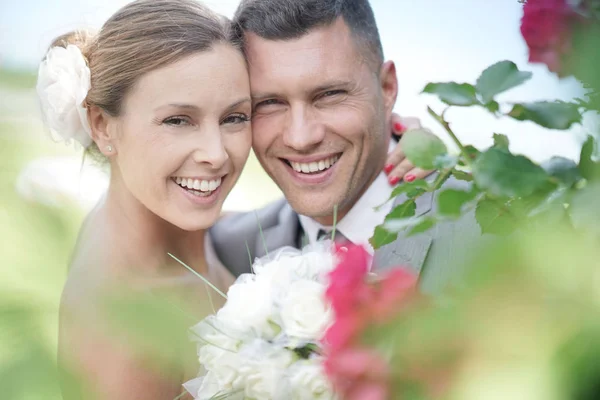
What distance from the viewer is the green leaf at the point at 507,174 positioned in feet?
2.58

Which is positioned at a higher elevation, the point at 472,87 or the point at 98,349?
the point at 472,87

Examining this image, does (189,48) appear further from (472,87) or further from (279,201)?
(472,87)

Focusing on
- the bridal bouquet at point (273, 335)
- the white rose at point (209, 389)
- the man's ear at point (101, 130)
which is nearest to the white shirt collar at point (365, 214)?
the man's ear at point (101, 130)

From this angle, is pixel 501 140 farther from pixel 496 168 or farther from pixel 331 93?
pixel 331 93

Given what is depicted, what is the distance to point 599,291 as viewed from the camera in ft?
1.44

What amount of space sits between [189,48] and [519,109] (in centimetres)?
207

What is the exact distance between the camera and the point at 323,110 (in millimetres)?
3289

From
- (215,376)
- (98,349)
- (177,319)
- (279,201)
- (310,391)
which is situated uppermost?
Result: (177,319)

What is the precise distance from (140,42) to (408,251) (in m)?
1.40

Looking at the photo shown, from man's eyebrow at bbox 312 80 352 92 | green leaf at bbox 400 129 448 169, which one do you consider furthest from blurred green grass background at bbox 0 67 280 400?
man's eyebrow at bbox 312 80 352 92

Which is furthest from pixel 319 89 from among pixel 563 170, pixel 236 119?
pixel 563 170

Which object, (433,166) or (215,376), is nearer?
(433,166)

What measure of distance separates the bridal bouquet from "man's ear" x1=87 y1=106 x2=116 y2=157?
1.59 metres

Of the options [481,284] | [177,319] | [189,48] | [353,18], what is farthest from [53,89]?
[481,284]
